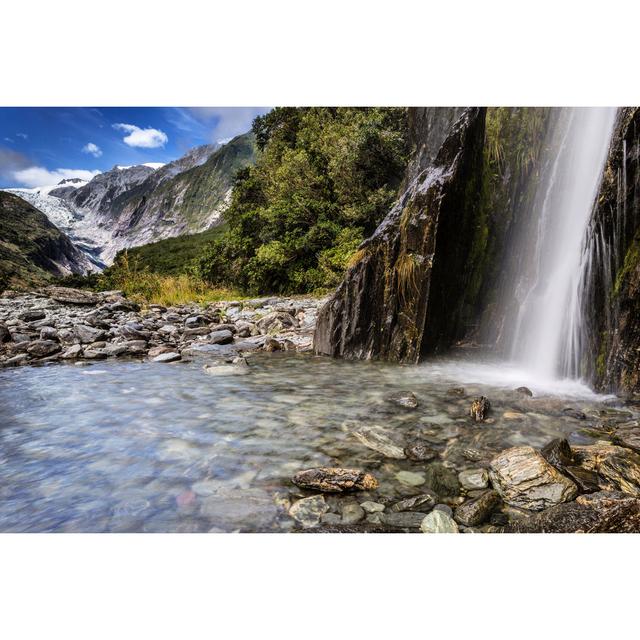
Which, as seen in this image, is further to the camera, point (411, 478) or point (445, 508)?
point (411, 478)

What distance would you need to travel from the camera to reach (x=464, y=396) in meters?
4.39

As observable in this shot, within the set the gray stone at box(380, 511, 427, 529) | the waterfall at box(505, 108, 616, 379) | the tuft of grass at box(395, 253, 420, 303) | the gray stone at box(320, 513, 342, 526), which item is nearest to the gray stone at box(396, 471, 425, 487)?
the gray stone at box(380, 511, 427, 529)

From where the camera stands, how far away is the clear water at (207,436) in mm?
2322

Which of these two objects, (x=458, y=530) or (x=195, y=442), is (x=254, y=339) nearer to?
(x=195, y=442)

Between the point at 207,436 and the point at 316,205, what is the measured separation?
506 inches

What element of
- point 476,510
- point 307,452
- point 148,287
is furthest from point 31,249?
point 476,510

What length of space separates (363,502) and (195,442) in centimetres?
152

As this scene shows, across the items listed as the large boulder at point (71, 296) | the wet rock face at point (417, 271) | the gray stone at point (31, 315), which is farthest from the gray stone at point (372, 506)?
the large boulder at point (71, 296)

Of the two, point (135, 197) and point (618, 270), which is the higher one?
point (135, 197)

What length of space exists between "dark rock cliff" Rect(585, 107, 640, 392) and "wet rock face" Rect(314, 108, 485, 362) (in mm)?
2063

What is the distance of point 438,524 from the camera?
85.4 inches

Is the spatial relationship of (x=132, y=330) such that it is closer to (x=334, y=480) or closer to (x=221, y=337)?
(x=221, y=337)
